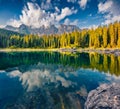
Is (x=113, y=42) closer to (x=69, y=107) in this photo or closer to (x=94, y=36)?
(x=94, y=36)

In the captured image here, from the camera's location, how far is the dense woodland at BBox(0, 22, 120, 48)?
115 meters

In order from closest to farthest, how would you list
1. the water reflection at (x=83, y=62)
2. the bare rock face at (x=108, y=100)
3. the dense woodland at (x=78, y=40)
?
the bare rock face at (x=108, y=100)
the water reflection at (x=83, y=62)
the dense woodland at (x=78, y=40)

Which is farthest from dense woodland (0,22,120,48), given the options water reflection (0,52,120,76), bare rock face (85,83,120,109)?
bare rock face (85,83,120,109)

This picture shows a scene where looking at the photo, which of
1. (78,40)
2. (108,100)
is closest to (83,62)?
(108,100)

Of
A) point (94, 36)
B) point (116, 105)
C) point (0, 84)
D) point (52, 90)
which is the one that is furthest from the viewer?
point (94, 36)

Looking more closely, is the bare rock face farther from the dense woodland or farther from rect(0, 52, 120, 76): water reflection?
the dense woodland

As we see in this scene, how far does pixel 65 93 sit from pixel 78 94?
168 centimetres

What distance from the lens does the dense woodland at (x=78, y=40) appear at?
11477 cm

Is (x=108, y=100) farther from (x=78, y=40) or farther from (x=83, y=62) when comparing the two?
(x=78, y=40)

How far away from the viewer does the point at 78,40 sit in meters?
152

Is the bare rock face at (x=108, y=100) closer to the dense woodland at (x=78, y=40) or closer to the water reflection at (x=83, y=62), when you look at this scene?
the water reflection at (x=83, y=62)

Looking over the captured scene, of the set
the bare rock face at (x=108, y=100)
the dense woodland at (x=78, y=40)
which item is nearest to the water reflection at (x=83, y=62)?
the bare rock face at (x=108, y=100)

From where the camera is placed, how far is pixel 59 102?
1903 cm

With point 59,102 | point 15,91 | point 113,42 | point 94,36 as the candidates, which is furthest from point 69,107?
point 94,36
